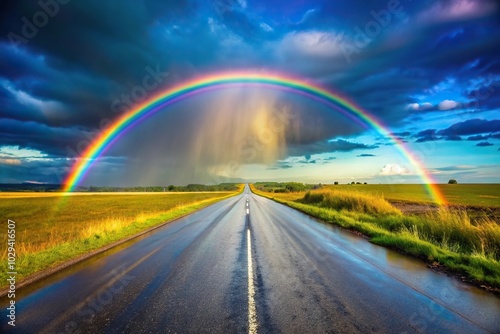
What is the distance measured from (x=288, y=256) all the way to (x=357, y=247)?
3.24 m

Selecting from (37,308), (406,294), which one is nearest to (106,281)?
(37,308)

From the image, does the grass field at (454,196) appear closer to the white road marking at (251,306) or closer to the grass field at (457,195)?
the grass field at (457,195)

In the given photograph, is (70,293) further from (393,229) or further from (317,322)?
(393,229)

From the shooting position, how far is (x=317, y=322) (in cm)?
431

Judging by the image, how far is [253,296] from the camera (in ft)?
17.9

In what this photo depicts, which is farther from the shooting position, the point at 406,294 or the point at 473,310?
the point at 406,294

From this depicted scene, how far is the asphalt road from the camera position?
14.1 feet

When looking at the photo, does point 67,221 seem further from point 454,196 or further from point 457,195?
point 457,195

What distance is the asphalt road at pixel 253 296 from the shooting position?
14.1 feet

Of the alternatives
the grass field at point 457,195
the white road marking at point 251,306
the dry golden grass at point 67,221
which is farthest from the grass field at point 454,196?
the dry golden grass at point 67,221

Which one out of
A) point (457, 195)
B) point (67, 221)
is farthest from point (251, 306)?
point (457, 195)

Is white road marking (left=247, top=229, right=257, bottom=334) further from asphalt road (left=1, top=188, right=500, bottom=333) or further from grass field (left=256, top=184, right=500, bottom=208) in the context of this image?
grass field (left=256, top=184, right=500, bottom=208)

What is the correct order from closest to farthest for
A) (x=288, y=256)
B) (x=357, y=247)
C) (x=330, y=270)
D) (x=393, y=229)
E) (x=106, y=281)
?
(x=106, y=281)
(x=330, y=270)
(x=288, y=256)
(x=357, y=247)
(x=393, y=229)

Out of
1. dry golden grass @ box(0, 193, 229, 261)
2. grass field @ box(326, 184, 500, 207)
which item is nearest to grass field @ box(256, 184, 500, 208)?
grass field @ box(326, 184, 500, 207)
